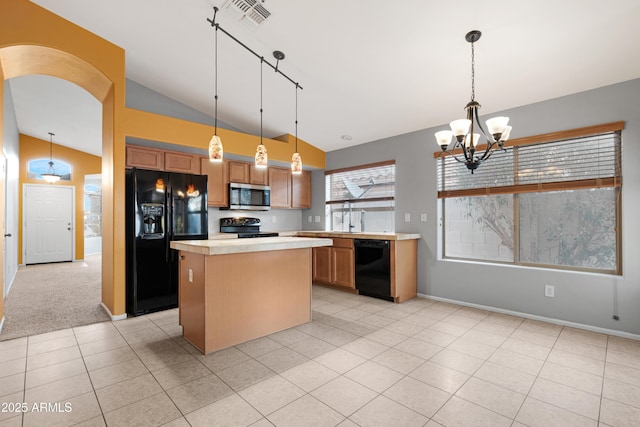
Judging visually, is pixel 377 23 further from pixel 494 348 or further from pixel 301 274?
pixel 494 348

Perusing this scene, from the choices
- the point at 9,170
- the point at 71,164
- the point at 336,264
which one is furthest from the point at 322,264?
the point at 71,164

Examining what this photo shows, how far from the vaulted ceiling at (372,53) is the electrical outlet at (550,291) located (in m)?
1.85

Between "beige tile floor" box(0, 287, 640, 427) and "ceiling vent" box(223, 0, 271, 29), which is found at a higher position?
"ceiling vent" box(223, 0, 271, 29)

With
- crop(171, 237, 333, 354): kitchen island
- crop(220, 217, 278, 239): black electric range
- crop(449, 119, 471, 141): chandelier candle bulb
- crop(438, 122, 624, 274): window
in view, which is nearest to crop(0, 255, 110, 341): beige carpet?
crop(171, 237, 333, 354): kitchen island

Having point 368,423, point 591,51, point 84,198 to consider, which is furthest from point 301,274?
point 84,198

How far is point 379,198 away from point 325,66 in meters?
2.35

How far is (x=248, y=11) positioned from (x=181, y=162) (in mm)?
2437

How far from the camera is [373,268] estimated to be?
4.35m

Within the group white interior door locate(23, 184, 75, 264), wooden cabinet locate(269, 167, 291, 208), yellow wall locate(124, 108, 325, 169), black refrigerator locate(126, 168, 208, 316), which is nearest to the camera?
black refrigerator locate(126, 168, 208, 316)

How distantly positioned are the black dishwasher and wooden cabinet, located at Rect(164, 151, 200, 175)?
2.69m

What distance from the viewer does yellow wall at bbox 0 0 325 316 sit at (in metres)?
2.84

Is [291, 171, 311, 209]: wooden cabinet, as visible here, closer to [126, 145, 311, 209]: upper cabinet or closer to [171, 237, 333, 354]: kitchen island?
[126, 145, 311, 209]: upper cabinet

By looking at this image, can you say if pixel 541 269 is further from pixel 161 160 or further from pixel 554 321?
pixel 161 160

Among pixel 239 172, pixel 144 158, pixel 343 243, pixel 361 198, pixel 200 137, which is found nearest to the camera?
pixel 144 158
